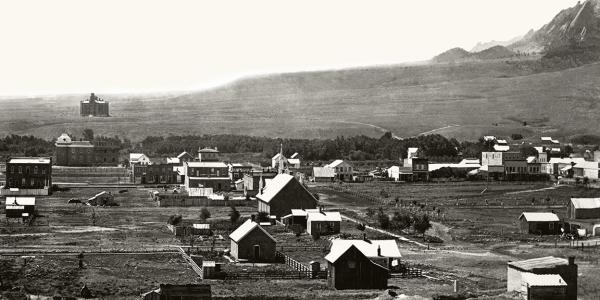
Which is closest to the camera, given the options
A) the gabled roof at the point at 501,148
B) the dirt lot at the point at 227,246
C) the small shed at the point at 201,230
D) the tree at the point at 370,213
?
the dirt lot at the point at 227,246

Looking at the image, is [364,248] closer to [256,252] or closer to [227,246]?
[256,252]

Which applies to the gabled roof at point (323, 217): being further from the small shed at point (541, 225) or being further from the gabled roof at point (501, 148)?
the gabled roof at point (501, 148)

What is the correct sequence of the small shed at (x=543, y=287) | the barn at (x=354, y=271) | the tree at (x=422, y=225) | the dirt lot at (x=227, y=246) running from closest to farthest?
1. the small shed at (x=543, y=287)
2. the dirt lot at (x=227, y=246)
3. the barn at (x=354, y=271)
4. the tree at (x=422, y=225)

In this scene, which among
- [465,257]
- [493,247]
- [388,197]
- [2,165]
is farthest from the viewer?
[2,165]

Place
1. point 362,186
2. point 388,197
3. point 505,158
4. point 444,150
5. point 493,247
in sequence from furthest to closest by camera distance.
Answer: point 444,150 < point 505,158 < point 362,186 < point 388,197 < point 493,247

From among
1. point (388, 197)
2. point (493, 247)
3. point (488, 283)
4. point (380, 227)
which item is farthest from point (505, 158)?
point (488, 283)

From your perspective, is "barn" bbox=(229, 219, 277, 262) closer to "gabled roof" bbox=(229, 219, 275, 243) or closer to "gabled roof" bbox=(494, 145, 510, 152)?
"gabled roof" bbox=(229, 219, 275, 243)

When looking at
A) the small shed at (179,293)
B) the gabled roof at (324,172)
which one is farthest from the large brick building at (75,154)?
the small shed at (179,293)

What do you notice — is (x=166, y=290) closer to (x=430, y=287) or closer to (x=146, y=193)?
(x=430, y=287)
